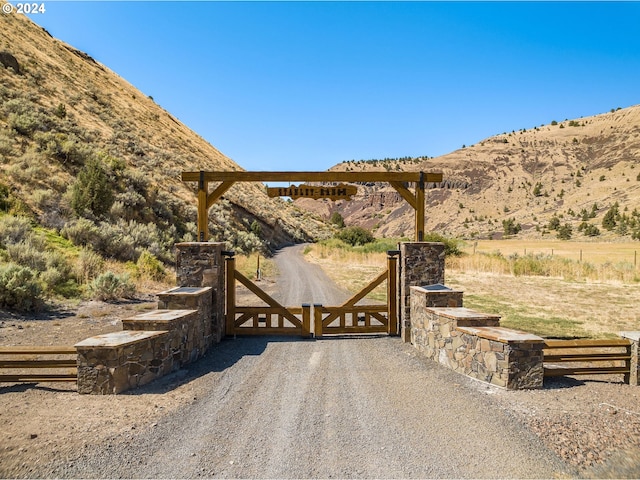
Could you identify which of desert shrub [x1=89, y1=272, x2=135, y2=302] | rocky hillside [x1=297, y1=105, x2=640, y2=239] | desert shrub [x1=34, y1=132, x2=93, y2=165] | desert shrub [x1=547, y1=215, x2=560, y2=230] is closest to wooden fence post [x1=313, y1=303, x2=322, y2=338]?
desert shrub [x1=89, y1=272, x2=135, y2=302]

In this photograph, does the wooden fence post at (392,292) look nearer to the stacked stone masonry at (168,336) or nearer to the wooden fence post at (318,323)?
the wooden fence post at (318,323)

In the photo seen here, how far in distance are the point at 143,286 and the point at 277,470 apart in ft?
41.7

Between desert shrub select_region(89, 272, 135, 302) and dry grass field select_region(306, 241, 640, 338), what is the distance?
32.6 feet

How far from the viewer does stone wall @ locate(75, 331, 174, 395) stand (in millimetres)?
5441

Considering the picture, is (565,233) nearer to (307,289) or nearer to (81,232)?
(307,289)

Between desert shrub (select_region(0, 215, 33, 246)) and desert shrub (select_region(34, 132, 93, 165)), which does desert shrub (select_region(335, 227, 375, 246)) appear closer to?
desert shrub (select_region(34, 132, 93, 165))

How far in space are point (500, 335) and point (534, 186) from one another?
8322 cm

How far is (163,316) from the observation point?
690 cm

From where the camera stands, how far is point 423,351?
8148mm

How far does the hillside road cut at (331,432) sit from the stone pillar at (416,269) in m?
2.25

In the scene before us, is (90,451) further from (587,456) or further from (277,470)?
(587,456)

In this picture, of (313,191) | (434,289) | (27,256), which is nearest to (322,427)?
(434,289)

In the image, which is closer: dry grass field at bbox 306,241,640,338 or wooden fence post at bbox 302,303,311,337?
wooden fence post at bbox 302,303,311,337

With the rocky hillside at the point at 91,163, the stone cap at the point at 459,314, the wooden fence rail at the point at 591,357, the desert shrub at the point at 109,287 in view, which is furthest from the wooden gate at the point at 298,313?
the rocky hillside at the point at 91,163
